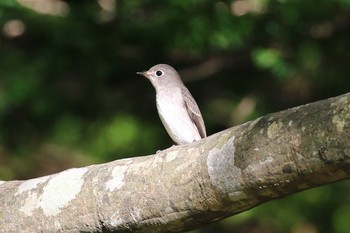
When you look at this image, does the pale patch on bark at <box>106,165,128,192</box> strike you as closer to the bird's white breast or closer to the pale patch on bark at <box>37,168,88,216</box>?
the pale patch on bark at <box>37,168,88,216</box>

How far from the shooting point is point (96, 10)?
21.3 ft

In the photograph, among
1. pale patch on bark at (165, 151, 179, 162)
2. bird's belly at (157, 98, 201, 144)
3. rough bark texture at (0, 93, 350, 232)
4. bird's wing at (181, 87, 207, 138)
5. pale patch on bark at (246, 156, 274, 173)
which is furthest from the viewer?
bird's wing at (181, 87, 207, 138)

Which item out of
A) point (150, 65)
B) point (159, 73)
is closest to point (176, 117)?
point (159, 73)

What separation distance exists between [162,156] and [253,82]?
12.2 feet

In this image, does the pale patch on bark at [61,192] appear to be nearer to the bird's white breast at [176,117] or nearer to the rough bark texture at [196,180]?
the rough bark texture at [196,180]

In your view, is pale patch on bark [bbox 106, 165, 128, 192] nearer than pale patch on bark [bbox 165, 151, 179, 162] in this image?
No

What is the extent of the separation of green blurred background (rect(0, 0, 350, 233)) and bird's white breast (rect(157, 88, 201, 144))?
0.39m

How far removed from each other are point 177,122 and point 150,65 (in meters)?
1.14

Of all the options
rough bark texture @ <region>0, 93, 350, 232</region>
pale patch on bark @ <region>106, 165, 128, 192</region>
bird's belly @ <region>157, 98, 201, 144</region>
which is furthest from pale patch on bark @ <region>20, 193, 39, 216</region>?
bird's belly @ <region>157, 98, 201, 144</region>

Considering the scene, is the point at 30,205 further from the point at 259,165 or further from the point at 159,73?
the point at 159,73

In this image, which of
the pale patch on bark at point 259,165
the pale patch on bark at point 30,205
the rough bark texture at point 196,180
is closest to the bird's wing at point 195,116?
the rough bark texture at point 196,180

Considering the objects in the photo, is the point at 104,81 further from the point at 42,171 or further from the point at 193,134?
the point at 193,134

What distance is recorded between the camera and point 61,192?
3438mm

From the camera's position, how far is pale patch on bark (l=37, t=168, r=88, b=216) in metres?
3.41
